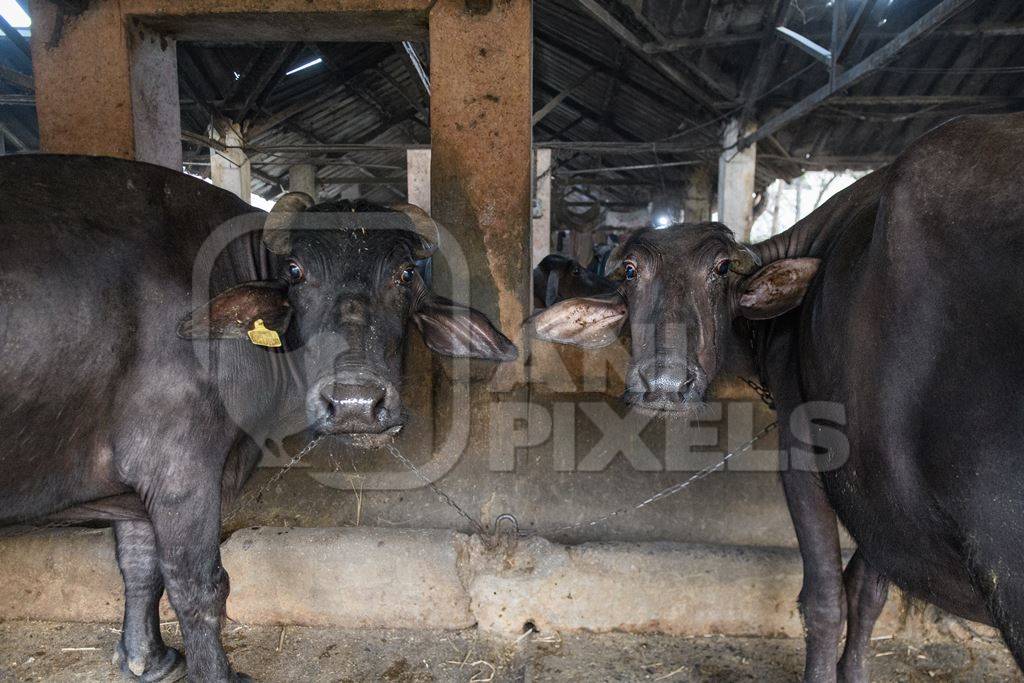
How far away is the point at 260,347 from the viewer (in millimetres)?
2686

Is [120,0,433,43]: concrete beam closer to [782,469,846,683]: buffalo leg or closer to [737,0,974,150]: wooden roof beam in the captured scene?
[782,469,846,683]: buffalo leg

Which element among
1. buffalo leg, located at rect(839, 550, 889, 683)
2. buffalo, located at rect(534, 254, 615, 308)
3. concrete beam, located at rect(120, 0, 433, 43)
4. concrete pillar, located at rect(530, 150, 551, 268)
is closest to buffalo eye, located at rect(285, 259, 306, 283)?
concrete beam, located at rect(120, 0, 433, 43)

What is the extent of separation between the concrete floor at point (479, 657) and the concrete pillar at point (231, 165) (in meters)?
8.40

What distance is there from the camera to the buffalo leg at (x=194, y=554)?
235 cm

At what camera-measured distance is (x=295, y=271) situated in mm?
2566

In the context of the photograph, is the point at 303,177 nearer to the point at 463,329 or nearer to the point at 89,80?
the point at 89,80

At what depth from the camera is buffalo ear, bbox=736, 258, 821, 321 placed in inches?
96.3

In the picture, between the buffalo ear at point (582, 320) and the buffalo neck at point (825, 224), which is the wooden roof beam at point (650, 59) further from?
the buffalo ear at point (582, 320)

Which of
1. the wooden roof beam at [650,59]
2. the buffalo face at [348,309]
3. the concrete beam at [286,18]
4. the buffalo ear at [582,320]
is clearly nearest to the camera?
the buffalo face at [348,309]

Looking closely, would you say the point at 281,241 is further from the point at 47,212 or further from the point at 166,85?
the point at 166,85

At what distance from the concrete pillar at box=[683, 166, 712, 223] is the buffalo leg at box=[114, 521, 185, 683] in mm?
11691

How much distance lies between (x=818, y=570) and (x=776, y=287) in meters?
1.09

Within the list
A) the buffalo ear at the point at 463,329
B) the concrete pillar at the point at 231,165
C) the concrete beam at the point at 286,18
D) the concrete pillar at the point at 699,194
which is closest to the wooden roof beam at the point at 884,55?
the concrete beam at the point at 286,18

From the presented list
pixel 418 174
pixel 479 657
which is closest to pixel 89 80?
pixel 479 657
